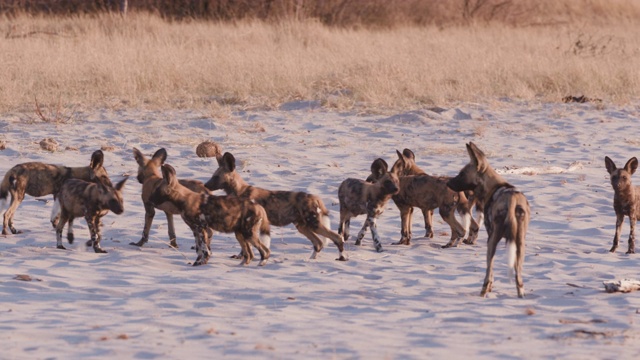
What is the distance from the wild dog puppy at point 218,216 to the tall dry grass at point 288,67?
6.85 meters

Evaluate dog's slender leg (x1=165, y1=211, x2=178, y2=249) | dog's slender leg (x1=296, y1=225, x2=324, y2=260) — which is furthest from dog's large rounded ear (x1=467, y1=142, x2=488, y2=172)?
dog's slender leg (x1=165, y1=211, x2=178, y2=249)

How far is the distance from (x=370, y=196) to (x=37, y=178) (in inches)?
105

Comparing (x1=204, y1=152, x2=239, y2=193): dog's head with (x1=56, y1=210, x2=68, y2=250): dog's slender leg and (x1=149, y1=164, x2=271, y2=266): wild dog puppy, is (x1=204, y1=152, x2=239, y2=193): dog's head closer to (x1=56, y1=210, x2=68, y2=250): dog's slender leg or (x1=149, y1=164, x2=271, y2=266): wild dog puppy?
(x1=149, y1=164, x2=271, y2=266): wild dog puppy

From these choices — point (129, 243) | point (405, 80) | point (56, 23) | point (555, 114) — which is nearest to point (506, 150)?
point (555, 114)

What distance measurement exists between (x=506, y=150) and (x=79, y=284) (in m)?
6.77

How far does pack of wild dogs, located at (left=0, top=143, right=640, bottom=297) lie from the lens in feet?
24.6

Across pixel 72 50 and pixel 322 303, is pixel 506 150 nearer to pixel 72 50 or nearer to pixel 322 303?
pixel 322 303

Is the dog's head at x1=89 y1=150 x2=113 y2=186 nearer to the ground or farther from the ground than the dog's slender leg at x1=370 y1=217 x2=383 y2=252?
farther from the ground

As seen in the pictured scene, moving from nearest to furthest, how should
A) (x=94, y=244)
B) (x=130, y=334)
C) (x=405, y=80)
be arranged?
(x=130, y=334) < (x=94, y=244) < (x=405, y=80)

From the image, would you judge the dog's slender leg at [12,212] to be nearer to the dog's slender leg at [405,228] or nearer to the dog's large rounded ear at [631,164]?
the dog's slender leg at [405,228]

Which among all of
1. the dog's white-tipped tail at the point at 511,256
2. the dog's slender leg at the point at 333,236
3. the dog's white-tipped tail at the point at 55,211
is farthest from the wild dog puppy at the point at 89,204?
the dog's white-tipped tail at the point at 511,256

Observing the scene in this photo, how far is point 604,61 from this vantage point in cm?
1856

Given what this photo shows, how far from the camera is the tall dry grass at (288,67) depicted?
611 inches

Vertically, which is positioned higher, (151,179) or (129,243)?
(151,179)
